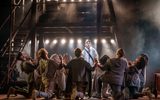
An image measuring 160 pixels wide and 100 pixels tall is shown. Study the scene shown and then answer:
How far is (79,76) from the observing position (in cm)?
1077

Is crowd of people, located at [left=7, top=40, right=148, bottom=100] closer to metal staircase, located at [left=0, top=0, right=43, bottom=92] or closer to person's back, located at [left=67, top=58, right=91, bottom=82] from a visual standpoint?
person's back, located at [left=67, top=58, right=91, bottom=82]

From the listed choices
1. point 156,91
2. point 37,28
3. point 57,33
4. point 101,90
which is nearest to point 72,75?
point 101,90

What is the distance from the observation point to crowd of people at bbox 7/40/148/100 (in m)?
10.6

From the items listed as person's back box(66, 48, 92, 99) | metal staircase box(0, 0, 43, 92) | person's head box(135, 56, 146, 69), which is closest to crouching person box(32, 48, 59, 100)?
person's back box(66, 48, 92, 99)

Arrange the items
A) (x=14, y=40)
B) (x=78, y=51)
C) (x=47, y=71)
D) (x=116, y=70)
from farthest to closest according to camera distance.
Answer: (x=14, y=40) → (x=47, y=71) → (x=78, y=51) → (x=116, y=70)

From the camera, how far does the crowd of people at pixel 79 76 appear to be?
34.7 feet

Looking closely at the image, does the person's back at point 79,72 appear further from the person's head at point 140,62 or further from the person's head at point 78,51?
the person's head at point 140,62

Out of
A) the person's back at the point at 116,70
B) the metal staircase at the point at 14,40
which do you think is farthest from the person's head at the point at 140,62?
the metal staircase at the point at 14,40

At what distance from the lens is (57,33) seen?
1841 centimetres

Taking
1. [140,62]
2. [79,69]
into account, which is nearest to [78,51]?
[79,69]

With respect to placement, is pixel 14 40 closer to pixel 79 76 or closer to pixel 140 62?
pixel 79 76

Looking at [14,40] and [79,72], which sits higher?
[14,40]

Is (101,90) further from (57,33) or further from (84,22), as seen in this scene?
(57,33)

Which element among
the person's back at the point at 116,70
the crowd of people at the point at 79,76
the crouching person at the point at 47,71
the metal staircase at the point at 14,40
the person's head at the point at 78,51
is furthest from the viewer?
the metal staircase at the point at 14,40
